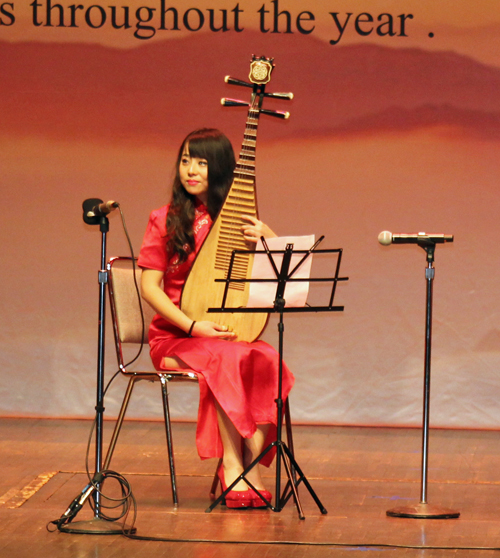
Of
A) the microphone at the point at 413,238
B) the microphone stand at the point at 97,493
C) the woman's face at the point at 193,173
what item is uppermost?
the woman's face at the point at 193,173

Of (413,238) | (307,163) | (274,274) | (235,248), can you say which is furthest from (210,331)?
(307,163)

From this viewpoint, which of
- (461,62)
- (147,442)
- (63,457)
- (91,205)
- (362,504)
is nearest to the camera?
(91,205)

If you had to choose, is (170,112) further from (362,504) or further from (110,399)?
(362,504)

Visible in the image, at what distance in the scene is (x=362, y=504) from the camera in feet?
10.7

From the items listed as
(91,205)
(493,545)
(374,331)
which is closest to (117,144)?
(374,331)

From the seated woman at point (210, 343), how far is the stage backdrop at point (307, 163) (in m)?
1.42

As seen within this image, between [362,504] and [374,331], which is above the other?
[374,331]

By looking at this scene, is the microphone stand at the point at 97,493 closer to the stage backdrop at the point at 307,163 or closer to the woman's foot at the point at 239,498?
the woman's foot at the point at 239,498

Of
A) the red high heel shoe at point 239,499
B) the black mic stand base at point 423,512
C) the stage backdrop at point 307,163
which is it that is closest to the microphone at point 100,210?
the red high heel shoe at point 239,499

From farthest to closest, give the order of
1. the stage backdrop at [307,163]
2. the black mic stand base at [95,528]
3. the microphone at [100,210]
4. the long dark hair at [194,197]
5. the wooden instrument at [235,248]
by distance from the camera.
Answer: the stage backdrop at [307,163], the long dark hair at [194,197], the wooden instrument at [235,248], the microphone at [100,210], the black mic stand base at [95,528]

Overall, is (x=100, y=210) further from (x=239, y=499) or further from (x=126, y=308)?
(x=239, y=499)

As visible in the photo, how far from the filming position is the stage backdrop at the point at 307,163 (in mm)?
4816

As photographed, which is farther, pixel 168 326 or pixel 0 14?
pixel 0 14

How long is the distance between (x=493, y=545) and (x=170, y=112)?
2.92 m
